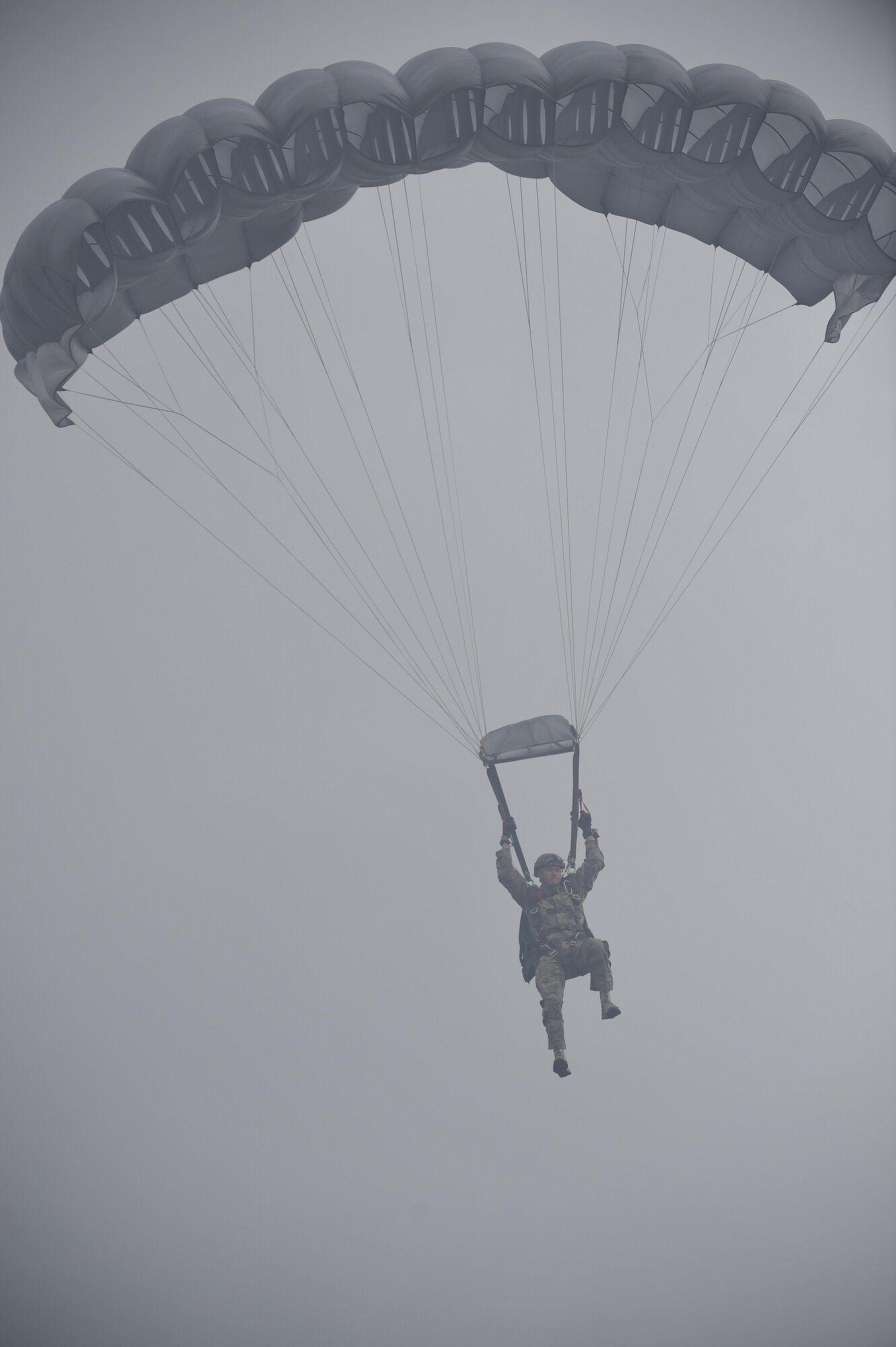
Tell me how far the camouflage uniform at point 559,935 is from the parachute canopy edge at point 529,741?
3.02 feet

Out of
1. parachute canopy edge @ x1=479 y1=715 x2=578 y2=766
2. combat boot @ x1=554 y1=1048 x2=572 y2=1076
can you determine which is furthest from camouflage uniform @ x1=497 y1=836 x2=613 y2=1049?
parachute canopy edge @ x1=479 y1=715 x2=578 y2=766

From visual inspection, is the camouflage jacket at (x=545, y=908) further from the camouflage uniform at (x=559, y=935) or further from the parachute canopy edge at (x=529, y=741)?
the parachute canopy edge at (x=529, y=741)

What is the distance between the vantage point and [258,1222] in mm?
62688

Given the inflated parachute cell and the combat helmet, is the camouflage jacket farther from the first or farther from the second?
the inflated parachute cell

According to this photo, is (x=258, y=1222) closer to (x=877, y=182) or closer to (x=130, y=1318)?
(x=130, y=1318)

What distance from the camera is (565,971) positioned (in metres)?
9.37

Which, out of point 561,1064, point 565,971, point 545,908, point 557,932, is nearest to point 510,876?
point 545,908

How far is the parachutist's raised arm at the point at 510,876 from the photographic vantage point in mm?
9711

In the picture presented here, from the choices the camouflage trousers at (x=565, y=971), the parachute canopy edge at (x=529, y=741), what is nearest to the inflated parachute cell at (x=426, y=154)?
the parachute canopy edge at (x=529, y=741)

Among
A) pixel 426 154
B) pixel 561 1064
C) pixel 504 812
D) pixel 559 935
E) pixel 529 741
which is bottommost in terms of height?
pixel 561 1064

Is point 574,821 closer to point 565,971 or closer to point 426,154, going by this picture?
point 565,971

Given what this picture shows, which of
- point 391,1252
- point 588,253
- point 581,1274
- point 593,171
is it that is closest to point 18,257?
point 593,171

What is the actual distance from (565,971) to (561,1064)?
3.35 feet

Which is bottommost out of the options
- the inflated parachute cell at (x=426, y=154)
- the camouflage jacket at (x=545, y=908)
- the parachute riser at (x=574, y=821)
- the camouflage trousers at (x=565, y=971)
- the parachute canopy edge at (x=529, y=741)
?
the camouflage trousers at (x=565, y=971)
